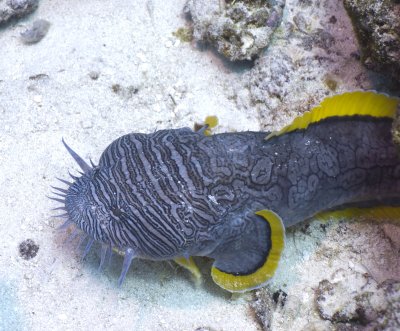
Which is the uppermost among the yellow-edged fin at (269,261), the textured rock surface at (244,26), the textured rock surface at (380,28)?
the textured rock surface at (380,28)

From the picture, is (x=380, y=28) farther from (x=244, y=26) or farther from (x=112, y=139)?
(x=112, y=139)

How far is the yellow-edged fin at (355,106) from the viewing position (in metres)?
4.54

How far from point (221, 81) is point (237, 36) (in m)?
0.66

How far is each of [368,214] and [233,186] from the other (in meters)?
1.84

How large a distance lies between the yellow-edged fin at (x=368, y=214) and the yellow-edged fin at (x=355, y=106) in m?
1.07

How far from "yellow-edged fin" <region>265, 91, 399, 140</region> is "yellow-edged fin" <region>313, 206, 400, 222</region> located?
1073 mm

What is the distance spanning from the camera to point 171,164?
3998mm

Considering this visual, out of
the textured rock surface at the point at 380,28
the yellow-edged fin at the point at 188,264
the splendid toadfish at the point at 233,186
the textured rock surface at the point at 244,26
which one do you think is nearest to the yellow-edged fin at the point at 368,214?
the splendid toadfish at the point at 233,186

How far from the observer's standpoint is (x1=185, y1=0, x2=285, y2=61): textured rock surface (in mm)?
5574

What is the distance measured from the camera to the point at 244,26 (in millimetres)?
5613

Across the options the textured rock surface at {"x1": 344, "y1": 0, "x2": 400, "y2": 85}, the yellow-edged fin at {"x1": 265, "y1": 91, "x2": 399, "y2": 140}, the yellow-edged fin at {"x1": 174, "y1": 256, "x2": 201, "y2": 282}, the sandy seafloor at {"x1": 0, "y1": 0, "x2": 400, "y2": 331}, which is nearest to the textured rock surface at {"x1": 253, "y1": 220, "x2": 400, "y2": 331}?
the sandy seafloor at {"x1": 0, "y1": 0, "x2": 400, "y2": 331}

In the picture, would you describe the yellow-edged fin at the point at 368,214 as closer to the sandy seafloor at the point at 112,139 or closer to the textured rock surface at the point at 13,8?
the sandy seafloor at the point at 112,139

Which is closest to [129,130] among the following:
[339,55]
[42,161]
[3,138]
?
[42,161]

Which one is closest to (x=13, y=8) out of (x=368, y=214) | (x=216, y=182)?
(x=216, y=182)
